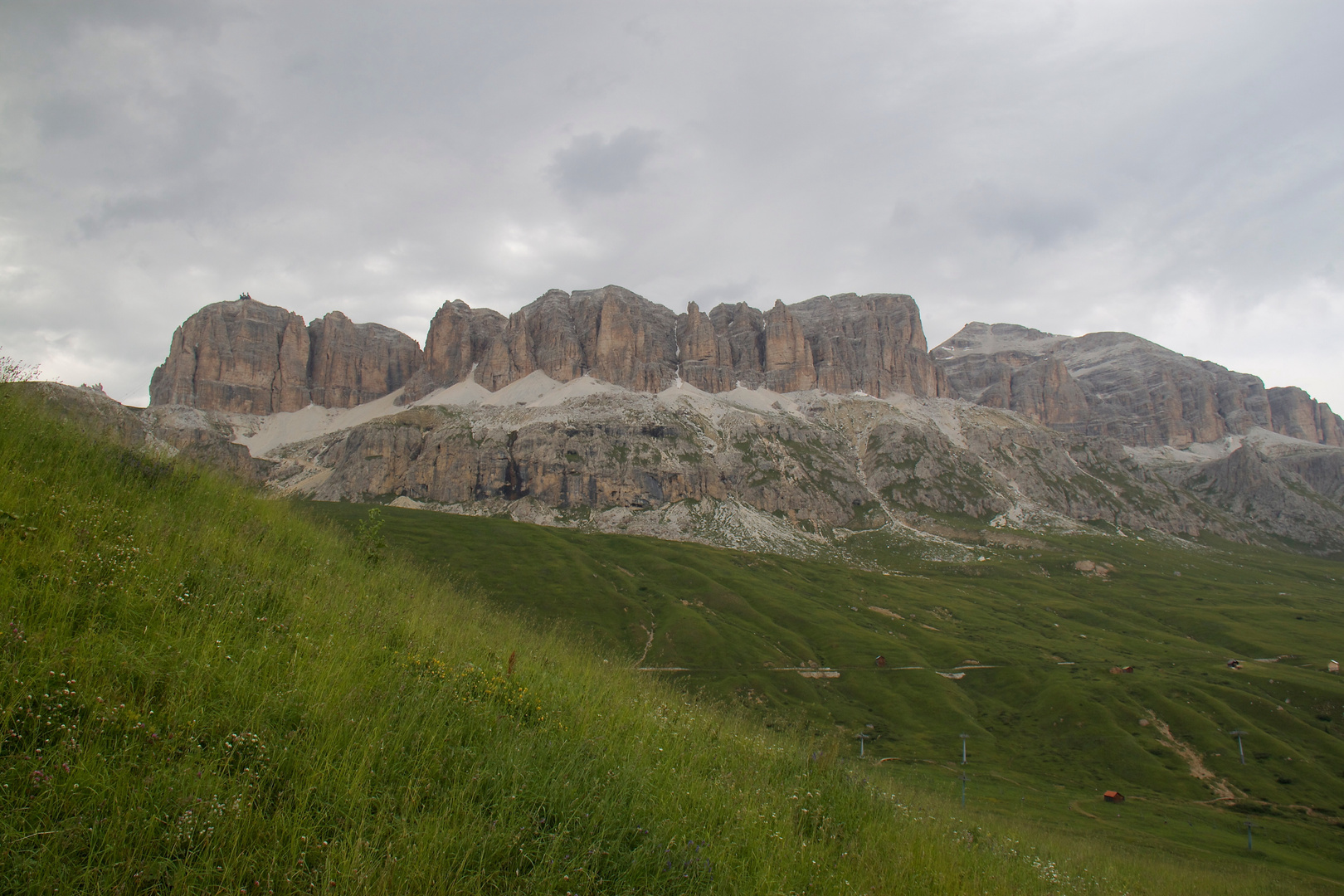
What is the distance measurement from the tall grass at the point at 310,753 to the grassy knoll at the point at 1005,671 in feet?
26.4

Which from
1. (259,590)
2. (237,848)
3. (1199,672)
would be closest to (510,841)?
(237,848)

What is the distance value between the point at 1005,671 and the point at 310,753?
11729 cm

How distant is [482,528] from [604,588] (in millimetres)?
45037

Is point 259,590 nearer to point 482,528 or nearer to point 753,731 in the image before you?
point 753,731

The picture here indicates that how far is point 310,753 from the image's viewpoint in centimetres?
657

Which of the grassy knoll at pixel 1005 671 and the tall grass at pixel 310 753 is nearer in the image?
the tall grass at pixel 310 753

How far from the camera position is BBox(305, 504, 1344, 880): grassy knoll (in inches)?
2539

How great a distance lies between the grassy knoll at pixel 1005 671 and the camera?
64500mm

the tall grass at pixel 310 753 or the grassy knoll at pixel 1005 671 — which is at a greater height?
the tall grass at pixel 310 753

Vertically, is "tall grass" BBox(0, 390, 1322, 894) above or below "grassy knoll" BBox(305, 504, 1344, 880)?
above

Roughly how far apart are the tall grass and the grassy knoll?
26.4 ft

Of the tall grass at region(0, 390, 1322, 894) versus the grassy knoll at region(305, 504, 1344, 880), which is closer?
the tall grass at region(0, 390, 1322, 894)

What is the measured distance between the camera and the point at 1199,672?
107312 millimetres

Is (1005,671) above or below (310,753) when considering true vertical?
below
